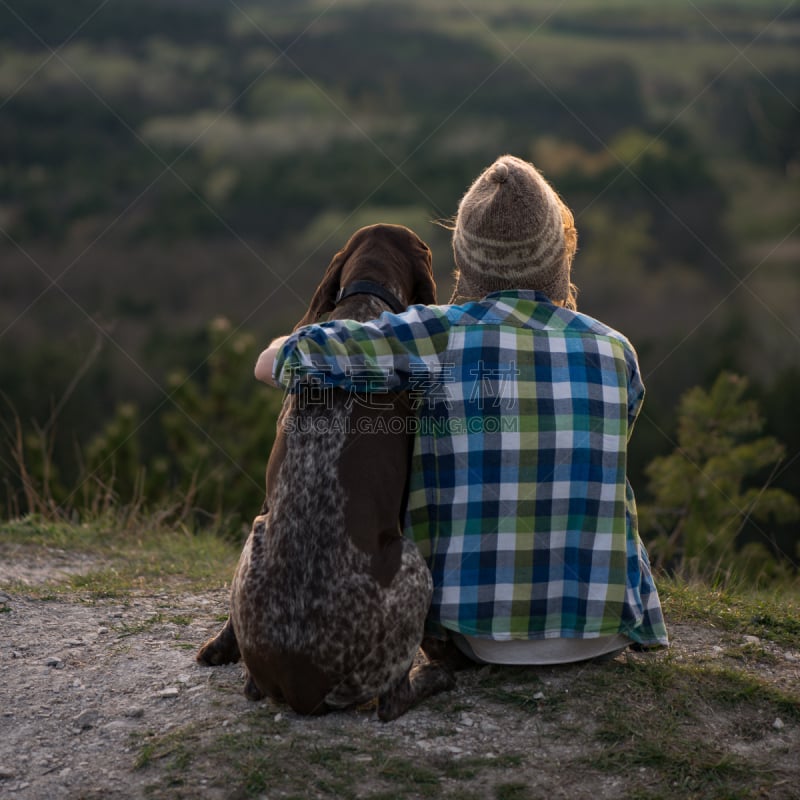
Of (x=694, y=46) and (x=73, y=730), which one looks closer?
(x=73, y=730)

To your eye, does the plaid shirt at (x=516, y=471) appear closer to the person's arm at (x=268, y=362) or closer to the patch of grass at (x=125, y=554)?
the person's arm at (x=268, y=362)

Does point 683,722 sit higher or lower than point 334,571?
lower

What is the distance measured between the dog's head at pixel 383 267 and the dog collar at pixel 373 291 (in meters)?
0.04

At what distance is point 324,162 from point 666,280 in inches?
1150

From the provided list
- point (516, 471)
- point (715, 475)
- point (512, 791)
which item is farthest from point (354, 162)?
point (512, 791)

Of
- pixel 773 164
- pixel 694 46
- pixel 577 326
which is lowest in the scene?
pixel 577 326

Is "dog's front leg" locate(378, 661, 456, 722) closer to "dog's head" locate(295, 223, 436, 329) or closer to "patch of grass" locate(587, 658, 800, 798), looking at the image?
"patch of grass" locate(587, 658, 800, 798)

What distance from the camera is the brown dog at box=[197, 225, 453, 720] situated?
3.30 m

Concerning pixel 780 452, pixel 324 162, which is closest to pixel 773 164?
pixel 324 162

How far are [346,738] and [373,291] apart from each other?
1560 millimetres

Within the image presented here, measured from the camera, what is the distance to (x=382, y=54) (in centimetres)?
8244

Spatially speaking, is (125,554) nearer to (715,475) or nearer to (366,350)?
(366,350)

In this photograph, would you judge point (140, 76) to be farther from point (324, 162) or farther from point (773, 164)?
point (773, 164)

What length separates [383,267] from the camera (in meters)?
3.82
